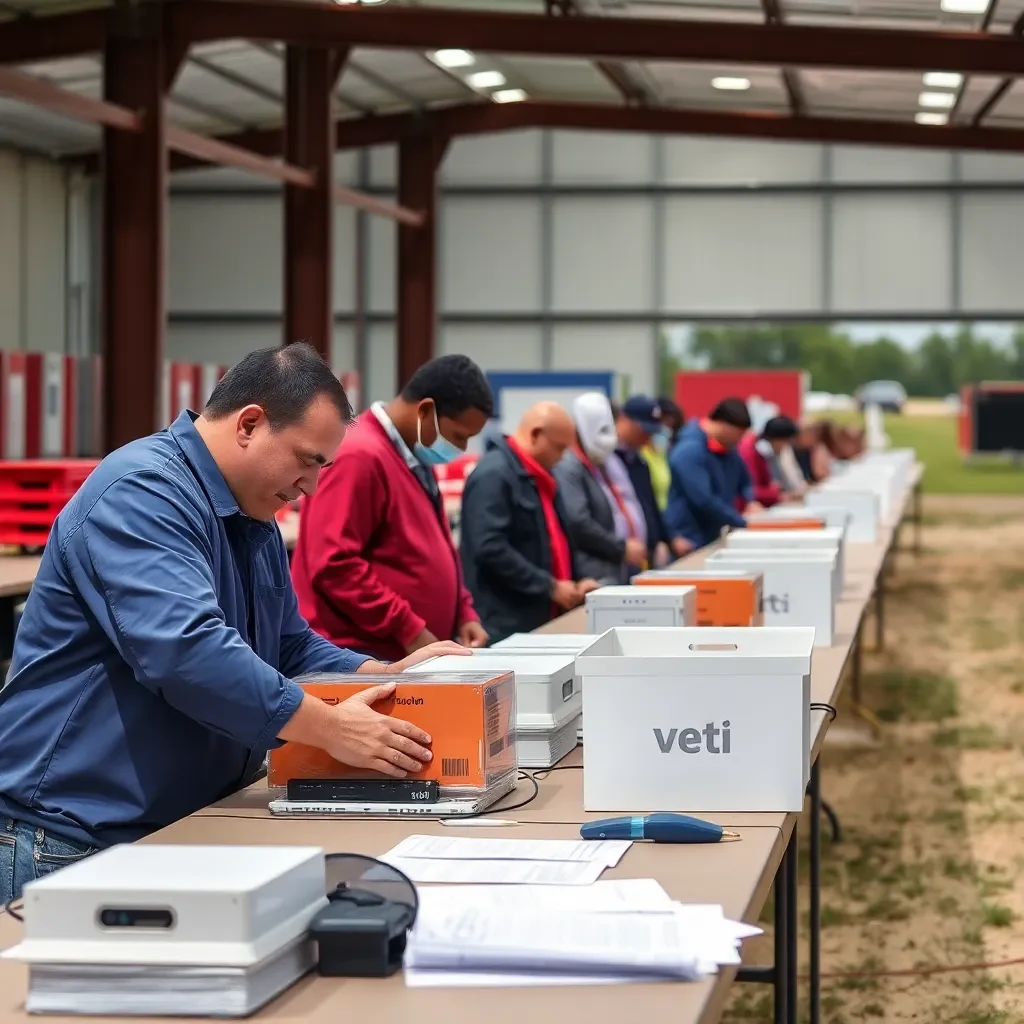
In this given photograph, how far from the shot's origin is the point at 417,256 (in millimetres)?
15281

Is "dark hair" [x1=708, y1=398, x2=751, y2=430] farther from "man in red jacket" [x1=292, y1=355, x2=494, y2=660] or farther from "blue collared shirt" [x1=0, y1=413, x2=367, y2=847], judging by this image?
"blue collared shirt" [x1=0, y1=413, x2=367, y2=847]

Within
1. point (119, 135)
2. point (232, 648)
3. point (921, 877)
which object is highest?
point (119, 135)

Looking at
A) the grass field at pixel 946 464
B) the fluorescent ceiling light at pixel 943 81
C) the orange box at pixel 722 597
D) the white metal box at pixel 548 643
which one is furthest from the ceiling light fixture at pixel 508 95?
the white metal box at pixel 548 643

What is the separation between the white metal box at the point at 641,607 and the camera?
11.1ft

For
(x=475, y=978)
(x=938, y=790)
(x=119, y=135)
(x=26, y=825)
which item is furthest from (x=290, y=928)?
(x=119, y=135)

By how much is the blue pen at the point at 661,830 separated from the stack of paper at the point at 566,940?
354 mm

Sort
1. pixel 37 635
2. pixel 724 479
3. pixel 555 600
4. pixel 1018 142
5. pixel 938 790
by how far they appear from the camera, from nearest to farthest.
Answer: pixel 37 635 → pixel 555 600 → pixel 938 790 → pixel 724 479 → pixel 1018 142

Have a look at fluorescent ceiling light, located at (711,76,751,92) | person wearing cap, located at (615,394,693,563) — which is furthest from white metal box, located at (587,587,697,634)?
fluorescent ceiling light, located at (711,76,751,92)

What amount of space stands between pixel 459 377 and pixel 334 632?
69 cm

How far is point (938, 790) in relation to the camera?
20.8 ft

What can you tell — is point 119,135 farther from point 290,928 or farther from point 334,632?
point 290,928

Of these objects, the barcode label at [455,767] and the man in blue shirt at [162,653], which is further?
the barcode label at [455,767]

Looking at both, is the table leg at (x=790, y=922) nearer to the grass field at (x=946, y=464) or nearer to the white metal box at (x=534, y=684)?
the white metal box at (x=534, y=684)

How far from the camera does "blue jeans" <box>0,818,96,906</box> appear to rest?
2.13 metres
